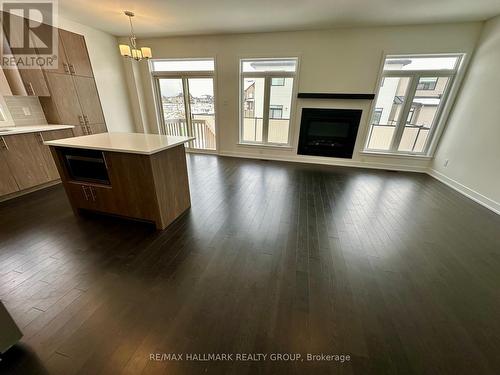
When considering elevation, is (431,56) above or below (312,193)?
above

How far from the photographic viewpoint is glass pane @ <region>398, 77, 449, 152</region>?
13.3 feet

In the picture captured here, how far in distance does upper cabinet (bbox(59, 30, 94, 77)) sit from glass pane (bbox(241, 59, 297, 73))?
3.39 m

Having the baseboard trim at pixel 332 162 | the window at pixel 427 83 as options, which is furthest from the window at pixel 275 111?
the window at pixel 427 83

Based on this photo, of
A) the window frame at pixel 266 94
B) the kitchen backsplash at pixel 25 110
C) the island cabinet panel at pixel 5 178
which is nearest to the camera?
the island cabinet panel at pixel 5 178

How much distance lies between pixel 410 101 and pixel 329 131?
1704 millimetres

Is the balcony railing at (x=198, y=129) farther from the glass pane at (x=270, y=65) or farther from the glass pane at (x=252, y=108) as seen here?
the glass pane at (x=270, y=65)

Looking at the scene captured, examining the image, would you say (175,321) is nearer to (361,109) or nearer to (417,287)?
(417,287)

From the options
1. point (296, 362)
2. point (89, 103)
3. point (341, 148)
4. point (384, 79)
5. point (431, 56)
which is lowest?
point (296, 362)

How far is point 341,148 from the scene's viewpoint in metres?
4.78

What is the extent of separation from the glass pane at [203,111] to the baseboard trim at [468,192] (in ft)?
17.9

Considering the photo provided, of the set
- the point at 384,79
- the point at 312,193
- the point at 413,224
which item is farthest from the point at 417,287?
the point at 384,79

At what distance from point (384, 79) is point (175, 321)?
18.1 ft

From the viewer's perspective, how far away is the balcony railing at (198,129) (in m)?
5.52

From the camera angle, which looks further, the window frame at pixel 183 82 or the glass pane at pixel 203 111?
the glass pane at pixel 203 111
